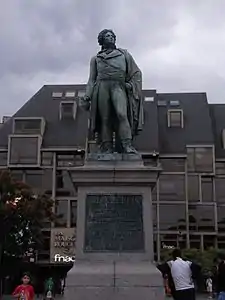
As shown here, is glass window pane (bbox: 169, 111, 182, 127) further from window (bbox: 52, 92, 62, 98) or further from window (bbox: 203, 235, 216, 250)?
window (bbox: 203, 235, 216, 250)

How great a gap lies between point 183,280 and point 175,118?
51765 millimetres

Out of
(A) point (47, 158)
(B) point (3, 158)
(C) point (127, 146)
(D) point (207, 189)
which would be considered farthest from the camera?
(B) point (3, 158)

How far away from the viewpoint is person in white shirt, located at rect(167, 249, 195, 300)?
9.30 metres

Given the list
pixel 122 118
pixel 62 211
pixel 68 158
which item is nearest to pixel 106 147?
pixel 122 118

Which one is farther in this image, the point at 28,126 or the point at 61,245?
the point at 28,126

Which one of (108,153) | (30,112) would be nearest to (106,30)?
(108,153)

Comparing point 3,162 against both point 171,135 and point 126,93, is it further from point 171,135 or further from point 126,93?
point 126,93

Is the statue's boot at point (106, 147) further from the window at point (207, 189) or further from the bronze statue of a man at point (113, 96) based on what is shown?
the window at point (207, 189)

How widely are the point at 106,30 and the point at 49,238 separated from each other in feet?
140

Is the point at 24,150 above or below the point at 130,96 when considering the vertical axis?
above

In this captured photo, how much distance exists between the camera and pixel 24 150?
5503cm

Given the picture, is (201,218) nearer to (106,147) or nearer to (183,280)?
(106,147)

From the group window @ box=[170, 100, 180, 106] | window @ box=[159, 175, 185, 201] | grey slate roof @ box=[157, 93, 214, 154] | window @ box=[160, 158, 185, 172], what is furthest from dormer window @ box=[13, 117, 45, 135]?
window @ box=[170, 100, 180, 106]

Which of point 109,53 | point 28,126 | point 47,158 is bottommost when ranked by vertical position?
point 109,53
